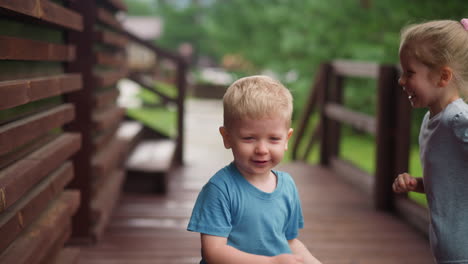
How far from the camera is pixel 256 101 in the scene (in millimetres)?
1659

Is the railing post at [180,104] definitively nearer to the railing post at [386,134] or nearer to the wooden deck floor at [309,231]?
the wooden deck floor at [309,231]

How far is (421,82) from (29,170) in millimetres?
1339

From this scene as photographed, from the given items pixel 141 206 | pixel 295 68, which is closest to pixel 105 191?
pixel 141 206

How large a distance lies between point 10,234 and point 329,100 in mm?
5227

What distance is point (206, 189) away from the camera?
5.63 feet

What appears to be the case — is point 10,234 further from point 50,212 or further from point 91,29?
point 91,29

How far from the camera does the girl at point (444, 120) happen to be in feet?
6.02

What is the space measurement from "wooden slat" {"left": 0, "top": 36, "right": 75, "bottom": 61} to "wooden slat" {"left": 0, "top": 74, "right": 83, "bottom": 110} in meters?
0.08

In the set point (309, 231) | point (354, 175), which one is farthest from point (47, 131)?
point (354, 175)

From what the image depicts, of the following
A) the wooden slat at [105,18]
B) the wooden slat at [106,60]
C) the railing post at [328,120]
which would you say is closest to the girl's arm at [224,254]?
the wooden slat at [106,60]

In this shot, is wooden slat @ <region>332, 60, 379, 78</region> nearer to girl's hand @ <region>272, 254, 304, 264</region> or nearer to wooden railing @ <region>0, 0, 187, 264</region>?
wooden railing @ <region>0, 0, 187, 264</region>

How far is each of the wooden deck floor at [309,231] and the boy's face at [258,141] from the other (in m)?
1.92

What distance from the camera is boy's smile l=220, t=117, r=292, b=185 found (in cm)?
167

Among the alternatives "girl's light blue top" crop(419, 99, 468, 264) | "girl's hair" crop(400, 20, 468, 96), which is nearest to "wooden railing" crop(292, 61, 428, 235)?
"girl's light blue top" crop(419, 99, 468, 264)
